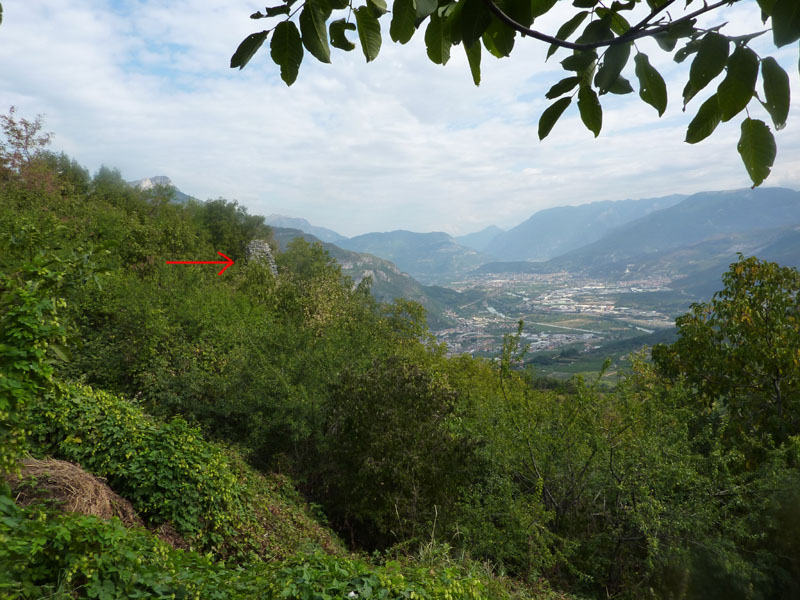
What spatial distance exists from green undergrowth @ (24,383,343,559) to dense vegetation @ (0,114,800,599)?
0.11 ft

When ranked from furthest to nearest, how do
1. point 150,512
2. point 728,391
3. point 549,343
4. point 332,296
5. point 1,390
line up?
point 549,343, point 332,296, point 728,391, point 150,512, point 1,390

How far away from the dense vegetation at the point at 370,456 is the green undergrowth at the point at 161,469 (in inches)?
1.3

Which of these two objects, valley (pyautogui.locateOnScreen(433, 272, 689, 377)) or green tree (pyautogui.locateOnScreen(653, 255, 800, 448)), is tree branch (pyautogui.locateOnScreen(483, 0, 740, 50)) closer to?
green tree (pyautogui.locateOnScreen(653, 255, 800, 448))

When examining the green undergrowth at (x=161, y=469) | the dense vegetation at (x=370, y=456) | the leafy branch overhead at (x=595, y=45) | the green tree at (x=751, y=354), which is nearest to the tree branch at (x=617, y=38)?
the leafy branch overhead at (x=595, y=45)

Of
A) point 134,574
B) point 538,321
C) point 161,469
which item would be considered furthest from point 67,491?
point 538,321

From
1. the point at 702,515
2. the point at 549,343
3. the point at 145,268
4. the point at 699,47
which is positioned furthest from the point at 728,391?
the point at 549,343

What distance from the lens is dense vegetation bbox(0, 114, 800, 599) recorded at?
3.56 metres

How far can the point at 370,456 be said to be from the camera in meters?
9.48

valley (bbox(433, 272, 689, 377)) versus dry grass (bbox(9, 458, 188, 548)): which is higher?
dry grass (bbox(9, 458, 188, 548))

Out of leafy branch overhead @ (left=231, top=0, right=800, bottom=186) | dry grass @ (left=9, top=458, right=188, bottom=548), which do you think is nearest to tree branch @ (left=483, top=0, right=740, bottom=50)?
leafy branch overhead @ (left=231, top=0, right=800, bottom=186)

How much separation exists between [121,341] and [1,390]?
446 inches

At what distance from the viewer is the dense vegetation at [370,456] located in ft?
11.7

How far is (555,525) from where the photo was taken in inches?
331

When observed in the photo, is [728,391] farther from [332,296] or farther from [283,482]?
[332,296]
